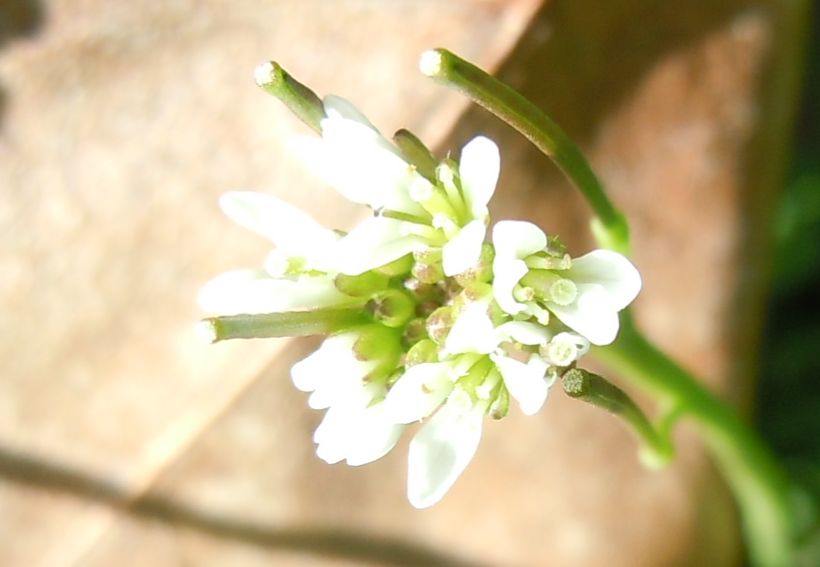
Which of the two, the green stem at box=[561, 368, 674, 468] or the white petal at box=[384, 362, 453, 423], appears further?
the white petal at box=[384, 362, 453, 423]

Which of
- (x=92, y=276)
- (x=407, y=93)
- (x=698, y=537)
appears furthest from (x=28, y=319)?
(x=698, y=537)

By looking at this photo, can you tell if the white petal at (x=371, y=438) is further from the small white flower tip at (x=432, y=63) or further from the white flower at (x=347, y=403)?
the small white flower tip at (x=432, y=63)

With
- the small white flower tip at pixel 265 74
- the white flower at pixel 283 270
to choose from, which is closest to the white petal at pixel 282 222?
the white flower at pixel 283 270

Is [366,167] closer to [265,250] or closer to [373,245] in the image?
[373,245]

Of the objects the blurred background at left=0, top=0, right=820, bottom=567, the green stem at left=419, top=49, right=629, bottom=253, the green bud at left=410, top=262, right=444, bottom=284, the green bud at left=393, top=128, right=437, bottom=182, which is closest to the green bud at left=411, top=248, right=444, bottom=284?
the green bud at left=410, top=262, right=444, bottom=284

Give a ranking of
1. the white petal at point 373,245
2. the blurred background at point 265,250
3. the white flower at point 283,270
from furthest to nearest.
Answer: the blurred background at point 265,250, the white flower at point 283,270, the white petal at point 373,245

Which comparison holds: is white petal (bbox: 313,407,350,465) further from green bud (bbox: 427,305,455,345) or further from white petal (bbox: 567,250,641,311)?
white petal (bbox: 567,250,641,311)

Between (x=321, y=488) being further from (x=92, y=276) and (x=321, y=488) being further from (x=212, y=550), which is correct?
(x=92, y=276)
